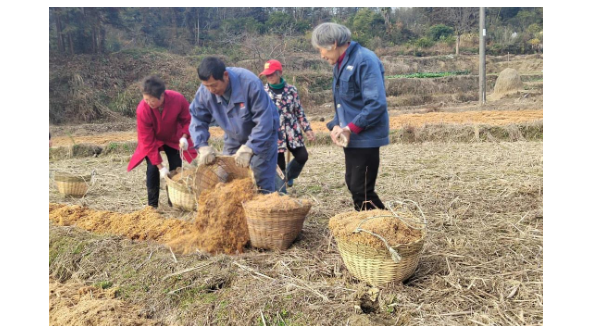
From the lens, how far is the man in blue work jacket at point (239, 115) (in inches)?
176

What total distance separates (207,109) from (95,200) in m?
2.94

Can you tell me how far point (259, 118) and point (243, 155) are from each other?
1.23 feet

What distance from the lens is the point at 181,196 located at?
5.70 m

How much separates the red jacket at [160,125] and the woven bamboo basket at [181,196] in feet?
1.06

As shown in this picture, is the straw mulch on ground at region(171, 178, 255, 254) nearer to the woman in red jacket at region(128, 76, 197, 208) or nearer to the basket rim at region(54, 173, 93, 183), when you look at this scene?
the woman in red jacket at region(128, 76, 197, 208)

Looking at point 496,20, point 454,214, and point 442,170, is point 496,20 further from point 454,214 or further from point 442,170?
point 454,214

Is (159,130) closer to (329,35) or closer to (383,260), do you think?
(329,35)

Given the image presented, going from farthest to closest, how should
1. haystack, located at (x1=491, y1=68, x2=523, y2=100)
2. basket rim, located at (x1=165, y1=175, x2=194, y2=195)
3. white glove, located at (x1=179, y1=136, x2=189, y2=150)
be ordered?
haystack, located at (x1=491, y1=68, x2=523, y2=100)
basket rim, located at (x1=165, y1=175, x2=194, y2=195)
white glove, located at (x1=179, y1=136, x2=189, y2=150)

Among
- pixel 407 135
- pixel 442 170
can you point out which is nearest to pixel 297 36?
pixel 407 135

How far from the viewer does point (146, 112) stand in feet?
18.2

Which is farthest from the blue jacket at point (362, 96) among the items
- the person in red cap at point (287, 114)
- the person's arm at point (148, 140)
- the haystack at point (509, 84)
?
the haystack at point (509, 84)

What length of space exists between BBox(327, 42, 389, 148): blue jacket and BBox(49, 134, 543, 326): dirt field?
989 millimetres

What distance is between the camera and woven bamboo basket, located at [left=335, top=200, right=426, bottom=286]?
330 centimetres

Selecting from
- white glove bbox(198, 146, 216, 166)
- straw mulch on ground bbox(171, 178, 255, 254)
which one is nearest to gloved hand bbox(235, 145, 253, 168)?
straw mulch on ground bbox(171, 178, 255, 254)
